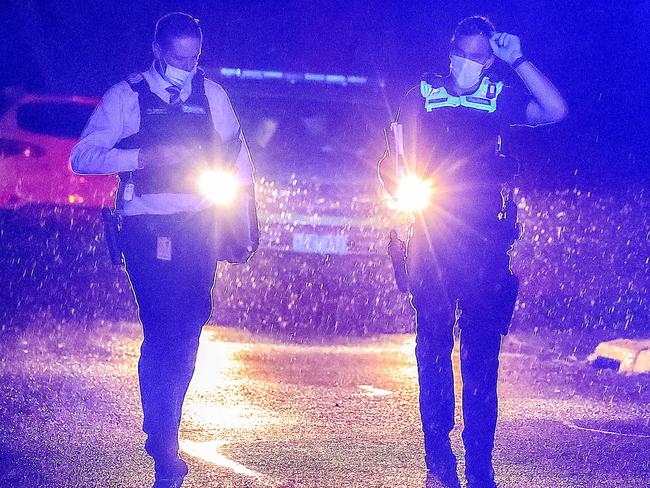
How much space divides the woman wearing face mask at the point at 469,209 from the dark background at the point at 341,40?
8.93 m

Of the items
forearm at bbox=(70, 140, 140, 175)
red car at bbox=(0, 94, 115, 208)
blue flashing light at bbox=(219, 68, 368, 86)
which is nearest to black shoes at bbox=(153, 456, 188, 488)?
forearm at bbox=(70, 140, 140, 175)

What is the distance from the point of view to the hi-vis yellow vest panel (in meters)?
3.76

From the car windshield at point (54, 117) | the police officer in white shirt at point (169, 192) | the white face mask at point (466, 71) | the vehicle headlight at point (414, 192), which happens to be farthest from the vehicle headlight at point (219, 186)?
the car windshield at point (54, 117)

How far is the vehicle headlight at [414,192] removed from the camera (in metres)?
3.78

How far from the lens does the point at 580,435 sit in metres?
4.51

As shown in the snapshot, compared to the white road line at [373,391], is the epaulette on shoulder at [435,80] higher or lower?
higher

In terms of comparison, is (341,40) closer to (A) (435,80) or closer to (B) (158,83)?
(A) (435,80)

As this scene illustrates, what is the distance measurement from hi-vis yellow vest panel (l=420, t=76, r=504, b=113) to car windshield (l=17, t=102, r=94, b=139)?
19.1ft

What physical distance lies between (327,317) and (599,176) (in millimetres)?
2540

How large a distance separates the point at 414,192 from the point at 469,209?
0.24 m

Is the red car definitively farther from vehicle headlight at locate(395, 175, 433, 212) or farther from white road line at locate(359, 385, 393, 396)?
vehicle headlight at locate(395, 175, 433, 212)

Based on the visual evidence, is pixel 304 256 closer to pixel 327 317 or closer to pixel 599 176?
pixel 327 317

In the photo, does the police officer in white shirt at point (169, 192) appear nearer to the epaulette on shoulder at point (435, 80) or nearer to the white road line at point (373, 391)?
the epaulette on shoulder at point (435, 80)

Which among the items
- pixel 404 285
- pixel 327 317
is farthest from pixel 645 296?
pixel 404 285
